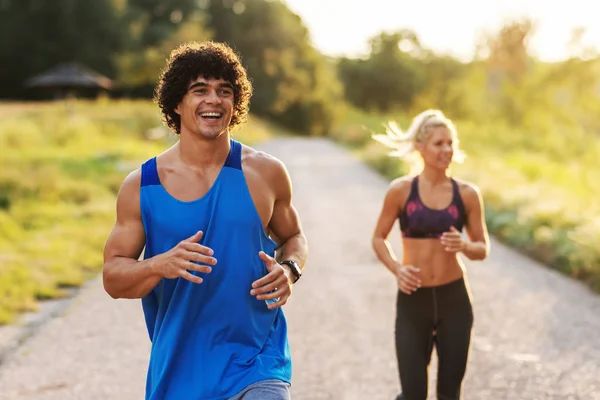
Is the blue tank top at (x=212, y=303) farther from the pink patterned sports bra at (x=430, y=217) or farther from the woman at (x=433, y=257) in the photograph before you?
the pink patterned sports bra at (x=430, y=217)

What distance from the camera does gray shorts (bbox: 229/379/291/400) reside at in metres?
2.57

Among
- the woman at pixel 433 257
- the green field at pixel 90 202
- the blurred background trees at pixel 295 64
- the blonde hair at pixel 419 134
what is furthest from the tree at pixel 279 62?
the woman at pixel 433 257

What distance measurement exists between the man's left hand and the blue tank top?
64 mm

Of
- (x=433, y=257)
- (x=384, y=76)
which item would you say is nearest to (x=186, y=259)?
(x=433, y=257)

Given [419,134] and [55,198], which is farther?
[55,198]

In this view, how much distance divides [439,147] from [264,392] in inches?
83.5

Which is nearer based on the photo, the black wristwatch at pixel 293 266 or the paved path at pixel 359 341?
the black wristwatch at pixel 293 266

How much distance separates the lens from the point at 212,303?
267cm

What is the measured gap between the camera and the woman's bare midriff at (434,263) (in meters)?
4.17

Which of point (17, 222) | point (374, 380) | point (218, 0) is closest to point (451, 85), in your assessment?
point (218, 0)

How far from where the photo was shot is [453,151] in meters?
4.32

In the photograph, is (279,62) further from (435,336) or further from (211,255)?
(211,255)

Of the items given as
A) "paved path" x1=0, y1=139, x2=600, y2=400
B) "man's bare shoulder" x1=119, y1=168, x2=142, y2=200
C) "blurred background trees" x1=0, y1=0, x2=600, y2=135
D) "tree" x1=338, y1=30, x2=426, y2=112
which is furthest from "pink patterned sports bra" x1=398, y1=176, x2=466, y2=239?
"tree" x1=338, y1=30, x2=426, y2=112

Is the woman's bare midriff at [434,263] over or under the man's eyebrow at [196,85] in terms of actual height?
under
